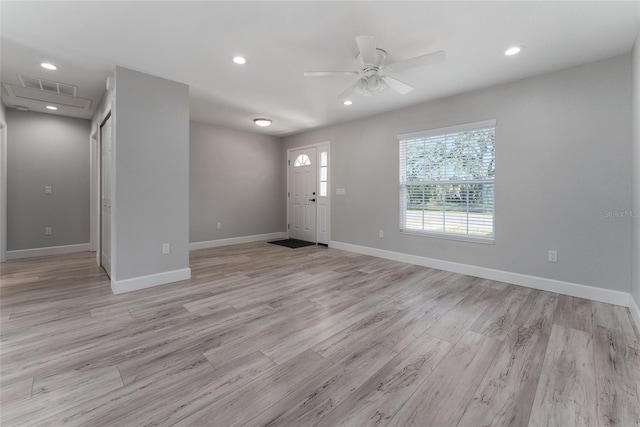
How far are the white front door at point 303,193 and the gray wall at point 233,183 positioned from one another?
0.38m

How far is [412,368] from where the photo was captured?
1.75 metres

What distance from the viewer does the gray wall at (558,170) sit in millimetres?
2748

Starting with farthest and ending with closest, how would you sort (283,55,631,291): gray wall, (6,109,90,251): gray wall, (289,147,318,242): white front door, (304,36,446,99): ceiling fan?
(289,147,318,242): white front door, (6,109,90,251): gray wall, (283,55,631,291): gray wall, (304,36,446,99): ceiling fan

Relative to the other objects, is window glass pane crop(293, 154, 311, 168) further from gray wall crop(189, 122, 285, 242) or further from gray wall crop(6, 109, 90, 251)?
gray wall crop(6, 109, 90, 251)

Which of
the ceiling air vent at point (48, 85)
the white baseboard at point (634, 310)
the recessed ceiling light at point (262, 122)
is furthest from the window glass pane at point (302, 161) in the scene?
the white baseboard at point (634, 310)

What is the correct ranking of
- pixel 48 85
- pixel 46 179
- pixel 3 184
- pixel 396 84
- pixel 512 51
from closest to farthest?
pixel 512 51, pixel 396 84, pixel 48 85, pixel 3 184, pixel 46 179

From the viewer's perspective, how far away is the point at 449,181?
3910 millimetres

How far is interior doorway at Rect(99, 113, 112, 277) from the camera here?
3591 mm

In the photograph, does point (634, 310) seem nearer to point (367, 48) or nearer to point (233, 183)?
point (367, 48)

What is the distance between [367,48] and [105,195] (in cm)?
387

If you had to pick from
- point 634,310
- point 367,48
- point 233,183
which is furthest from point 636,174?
point 233,183

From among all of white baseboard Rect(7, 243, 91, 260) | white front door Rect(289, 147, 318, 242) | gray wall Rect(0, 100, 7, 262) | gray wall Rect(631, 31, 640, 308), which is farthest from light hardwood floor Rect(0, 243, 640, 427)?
white front door Rect(289, 147, 318, 242)

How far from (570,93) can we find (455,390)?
333 cm

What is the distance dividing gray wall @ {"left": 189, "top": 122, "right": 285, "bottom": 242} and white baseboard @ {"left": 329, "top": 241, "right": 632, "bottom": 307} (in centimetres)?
298
